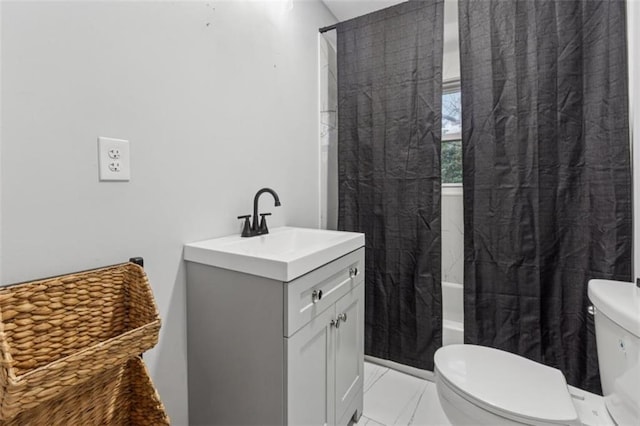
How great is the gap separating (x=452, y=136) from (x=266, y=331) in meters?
1.86

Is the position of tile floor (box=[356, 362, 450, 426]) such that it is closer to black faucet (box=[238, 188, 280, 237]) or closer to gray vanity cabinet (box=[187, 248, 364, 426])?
gray vanity cabinet (box=[187, 248, 364, 426])

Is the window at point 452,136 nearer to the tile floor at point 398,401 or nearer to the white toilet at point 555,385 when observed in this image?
the white toilet at point 555,385

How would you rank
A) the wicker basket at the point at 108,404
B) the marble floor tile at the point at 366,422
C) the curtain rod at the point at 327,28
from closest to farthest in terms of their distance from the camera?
1. the wicker basket at the point at 108,404
2. the marble floor tile at the point at 366,422
3. the curtain rod at the point at 327,28

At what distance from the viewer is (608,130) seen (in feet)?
4.17

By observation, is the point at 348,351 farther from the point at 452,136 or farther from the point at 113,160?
the point at 452,136

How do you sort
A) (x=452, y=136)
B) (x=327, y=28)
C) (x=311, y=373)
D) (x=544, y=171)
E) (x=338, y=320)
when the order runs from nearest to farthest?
(x=311, y=373)
(x=338, y=320)
(x=544, y=171)
(x=327, y=28)
(x=452, y=136)

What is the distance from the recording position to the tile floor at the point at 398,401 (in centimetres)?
144

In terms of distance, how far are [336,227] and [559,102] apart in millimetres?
1324

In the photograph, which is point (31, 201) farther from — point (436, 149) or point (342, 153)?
point (436, 149)

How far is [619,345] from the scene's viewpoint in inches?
36.5

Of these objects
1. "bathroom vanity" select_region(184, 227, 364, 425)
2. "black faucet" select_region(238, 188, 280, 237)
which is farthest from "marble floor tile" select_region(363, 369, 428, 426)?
"black faucet" select_region(238, 188, 280, 237)

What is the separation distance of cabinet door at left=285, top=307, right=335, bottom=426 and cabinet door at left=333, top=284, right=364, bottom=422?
0.18ft

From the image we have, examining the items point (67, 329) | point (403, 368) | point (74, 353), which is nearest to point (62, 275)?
point (67, 329)

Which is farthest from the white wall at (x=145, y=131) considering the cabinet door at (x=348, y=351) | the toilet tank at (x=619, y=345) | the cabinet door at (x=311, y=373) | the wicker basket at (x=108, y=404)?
the toilet tank at (x=619, y=345)
